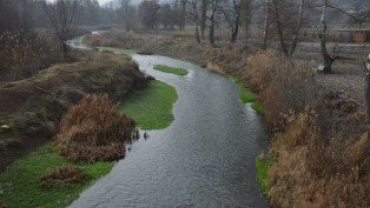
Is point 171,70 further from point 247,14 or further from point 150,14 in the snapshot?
point 150,14

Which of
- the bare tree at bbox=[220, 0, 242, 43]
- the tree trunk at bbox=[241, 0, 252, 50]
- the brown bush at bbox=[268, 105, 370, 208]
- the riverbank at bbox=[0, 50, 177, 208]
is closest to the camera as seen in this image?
the brown bush at bbox=[268, 105, 370, 208]

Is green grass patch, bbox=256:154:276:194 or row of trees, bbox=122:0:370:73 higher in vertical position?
row of trees, bbox=122:0:370:73

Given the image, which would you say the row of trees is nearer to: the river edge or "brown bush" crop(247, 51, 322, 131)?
"brown bush" crop(247, 51, 322, 131)

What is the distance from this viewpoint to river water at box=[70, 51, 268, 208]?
14.0 metres

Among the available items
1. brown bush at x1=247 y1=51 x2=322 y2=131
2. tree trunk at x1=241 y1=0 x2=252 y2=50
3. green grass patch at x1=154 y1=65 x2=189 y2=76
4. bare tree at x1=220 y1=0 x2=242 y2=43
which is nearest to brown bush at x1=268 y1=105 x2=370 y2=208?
brown bush at x1=247 y1=51 x2=322 y2=131

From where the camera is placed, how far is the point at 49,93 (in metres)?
21.7

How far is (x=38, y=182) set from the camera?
47.5 ft

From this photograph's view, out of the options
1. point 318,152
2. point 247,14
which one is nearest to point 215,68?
point 247,14

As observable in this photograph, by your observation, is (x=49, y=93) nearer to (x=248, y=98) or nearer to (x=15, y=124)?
(x=15, y=124)

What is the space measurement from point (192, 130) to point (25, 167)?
8992 millimetres

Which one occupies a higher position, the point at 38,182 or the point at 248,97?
the point at 248,97

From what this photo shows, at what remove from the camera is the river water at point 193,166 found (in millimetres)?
14039

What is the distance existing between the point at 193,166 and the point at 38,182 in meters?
6.07

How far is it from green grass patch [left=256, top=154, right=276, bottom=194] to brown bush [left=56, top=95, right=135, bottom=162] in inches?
231
